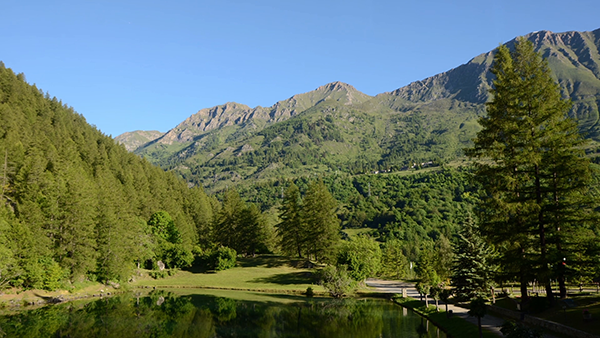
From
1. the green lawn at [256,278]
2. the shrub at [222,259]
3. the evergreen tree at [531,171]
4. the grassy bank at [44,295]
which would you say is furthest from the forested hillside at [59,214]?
the evergreen tree at [531,171]

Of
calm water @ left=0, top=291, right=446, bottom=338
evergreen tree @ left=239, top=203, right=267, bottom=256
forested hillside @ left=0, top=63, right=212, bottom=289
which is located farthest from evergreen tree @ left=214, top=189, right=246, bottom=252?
calm water @ left=0, top=291, right=446, bottom=338

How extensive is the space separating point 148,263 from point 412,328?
69.0 metres

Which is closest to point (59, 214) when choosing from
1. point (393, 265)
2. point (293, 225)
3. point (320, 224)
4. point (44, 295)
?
point (44, 295)

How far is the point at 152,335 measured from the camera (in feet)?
114

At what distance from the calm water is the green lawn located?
16936 millimetres

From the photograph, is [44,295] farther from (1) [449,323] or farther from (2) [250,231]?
Answer: (2) [250,231]

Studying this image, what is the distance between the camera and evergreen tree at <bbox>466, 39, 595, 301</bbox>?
1190 inches

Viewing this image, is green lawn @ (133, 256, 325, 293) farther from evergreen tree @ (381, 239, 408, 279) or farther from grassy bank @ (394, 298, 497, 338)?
evergreen tree @ (381, 239, 408, 279)

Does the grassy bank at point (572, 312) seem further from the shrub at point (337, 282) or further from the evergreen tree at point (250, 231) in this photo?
the evergreen tree at point (250, 231)

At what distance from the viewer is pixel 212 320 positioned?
4272 centimetres

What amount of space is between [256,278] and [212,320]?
39.7 m

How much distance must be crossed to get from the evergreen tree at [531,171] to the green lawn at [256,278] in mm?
45335

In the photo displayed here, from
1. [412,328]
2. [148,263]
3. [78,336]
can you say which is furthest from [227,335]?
[148,263]

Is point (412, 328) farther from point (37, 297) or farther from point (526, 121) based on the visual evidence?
point (37, 297)
